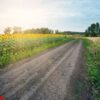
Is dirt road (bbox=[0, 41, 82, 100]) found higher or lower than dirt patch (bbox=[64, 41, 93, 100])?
higher

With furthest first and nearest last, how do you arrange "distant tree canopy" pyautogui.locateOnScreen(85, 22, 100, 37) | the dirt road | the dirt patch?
"distant tree canopy" pyautogui.locateOnScreen(85, 22, 100, 37) → the dirt patch → the dirt road

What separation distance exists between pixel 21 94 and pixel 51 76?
2965mm

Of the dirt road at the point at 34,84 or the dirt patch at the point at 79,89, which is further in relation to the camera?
the dirt patch at the point at 79,89

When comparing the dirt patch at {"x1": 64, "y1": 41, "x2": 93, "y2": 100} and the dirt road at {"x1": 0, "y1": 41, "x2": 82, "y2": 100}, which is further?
the dirt patch at {"x1": 64, "y1": 41, "x2": 93, "y2": 100}

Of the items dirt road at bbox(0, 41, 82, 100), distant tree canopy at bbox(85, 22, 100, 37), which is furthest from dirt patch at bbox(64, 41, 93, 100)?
distant tree canopy at bbox(85, 22, 100, 37)

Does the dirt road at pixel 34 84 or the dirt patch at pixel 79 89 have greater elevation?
the dirt road at pixel 34 84

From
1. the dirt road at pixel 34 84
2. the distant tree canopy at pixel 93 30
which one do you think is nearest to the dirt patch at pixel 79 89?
the dirt road at pixel 34 84

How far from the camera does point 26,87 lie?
7.80 meters

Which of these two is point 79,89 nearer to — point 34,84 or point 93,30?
point 34,84

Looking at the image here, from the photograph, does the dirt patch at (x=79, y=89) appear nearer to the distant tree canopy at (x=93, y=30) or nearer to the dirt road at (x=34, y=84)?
the dirt road at (x=34, y=84)

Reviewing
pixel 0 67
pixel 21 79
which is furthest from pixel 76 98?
pixel 0 67

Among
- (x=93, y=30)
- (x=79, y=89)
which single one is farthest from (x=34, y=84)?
(x=93, y=30)

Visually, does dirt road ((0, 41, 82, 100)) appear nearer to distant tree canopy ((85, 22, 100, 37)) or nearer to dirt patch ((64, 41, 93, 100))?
dirt patch ((64, 41, 93, 100))

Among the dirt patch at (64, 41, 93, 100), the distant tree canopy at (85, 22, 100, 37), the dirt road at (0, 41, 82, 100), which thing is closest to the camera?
the dirt road at (0, 41, 82, 100)
